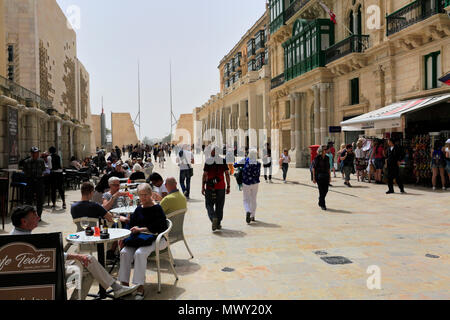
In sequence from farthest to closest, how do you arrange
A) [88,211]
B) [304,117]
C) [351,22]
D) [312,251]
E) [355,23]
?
[304,117] < [351,22] < [355,23] < [312,251] < [88,211]

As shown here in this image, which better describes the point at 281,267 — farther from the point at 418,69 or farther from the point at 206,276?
the point at 418,69

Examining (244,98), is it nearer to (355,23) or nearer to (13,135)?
(355,23)

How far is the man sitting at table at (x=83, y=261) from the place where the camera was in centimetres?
405

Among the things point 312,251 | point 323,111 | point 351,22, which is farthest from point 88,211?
point 351,22

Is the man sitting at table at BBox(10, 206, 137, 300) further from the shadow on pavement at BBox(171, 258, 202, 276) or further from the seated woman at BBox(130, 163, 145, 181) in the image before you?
the seated woman at BBox(130, 163, 145, 181)

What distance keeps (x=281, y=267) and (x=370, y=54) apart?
16786 millimetres

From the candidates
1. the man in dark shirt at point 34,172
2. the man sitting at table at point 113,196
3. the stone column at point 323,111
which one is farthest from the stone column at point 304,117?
the man sitting at table at point 113,196

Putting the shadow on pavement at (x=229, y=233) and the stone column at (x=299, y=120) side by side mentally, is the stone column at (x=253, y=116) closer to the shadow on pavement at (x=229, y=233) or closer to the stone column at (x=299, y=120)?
the stone column at (x=299, y=120)

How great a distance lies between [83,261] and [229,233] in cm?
413

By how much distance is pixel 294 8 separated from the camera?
28109 mm

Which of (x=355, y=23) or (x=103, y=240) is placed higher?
(x=355, y=23)

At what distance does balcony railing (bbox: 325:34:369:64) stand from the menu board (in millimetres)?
15708

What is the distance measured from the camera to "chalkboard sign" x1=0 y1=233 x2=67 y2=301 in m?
3.36

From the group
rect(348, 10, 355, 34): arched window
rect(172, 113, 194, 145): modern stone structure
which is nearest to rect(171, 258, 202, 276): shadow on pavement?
rect(348, 10, 355, 34): arched window
